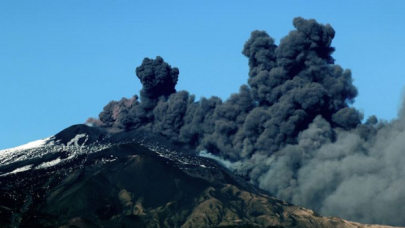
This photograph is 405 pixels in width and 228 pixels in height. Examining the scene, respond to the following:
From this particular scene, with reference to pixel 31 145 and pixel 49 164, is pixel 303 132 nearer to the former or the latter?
pixel 49 164

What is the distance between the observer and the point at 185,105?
104m

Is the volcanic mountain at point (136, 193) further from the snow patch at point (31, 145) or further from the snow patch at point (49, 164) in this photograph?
the snow patch at point (31, 145)

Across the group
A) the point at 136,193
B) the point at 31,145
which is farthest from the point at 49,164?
the point at 136,193

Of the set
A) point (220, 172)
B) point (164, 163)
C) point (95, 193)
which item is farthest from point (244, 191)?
point (95, 193)

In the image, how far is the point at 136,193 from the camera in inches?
3711

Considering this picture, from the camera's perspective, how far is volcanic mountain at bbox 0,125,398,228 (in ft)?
289

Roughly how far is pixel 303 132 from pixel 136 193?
2296cm

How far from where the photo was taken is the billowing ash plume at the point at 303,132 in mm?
81875

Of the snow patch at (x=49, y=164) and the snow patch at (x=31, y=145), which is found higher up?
the snow patch at (x=31, y=145)

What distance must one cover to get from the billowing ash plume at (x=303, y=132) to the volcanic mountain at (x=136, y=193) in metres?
2.66

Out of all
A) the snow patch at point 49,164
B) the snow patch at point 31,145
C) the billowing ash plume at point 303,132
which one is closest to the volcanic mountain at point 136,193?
the snow patch at point 49,164

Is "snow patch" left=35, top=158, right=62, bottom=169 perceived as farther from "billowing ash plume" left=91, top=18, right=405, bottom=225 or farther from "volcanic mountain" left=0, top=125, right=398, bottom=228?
"billowing ash plume" left=91, top=18, right=405, bottom=225

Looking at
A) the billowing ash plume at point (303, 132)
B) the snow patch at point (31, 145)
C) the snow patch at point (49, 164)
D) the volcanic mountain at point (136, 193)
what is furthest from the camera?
Result: the snow patch at point (31, 145)

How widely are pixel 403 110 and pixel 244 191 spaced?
72.7ft
